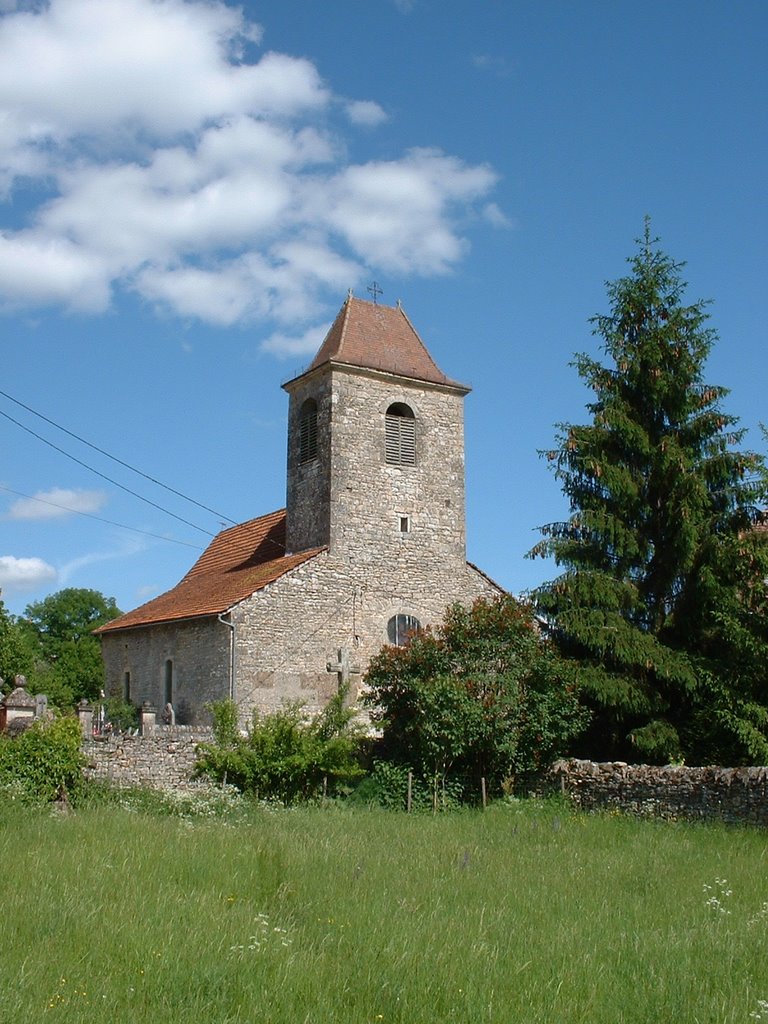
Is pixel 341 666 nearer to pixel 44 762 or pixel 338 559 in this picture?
pixel 338 559

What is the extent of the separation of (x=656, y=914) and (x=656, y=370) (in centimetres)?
1483

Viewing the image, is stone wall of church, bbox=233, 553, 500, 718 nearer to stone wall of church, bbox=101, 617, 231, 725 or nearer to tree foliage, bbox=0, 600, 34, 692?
stone wall of church, bbox=101, 617, 231, 725

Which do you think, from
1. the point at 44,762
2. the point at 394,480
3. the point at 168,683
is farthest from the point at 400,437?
the point at 44,762

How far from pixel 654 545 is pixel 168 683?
15180mm

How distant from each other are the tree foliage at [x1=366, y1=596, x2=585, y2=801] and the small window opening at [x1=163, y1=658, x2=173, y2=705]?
9580mm

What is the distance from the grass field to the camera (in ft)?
24.4

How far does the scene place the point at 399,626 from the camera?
30.0m

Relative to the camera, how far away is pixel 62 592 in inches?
2859

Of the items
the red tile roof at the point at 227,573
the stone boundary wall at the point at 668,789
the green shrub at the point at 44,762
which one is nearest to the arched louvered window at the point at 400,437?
the red tile roof at the point at 227,573

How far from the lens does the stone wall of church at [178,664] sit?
28.1 meters

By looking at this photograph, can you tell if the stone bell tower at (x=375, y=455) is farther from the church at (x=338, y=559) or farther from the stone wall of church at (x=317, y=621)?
the stone wall of church at (x=317, y=621)

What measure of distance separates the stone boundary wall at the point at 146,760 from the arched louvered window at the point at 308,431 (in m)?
11.7

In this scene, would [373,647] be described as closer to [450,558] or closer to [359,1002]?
[450,558]

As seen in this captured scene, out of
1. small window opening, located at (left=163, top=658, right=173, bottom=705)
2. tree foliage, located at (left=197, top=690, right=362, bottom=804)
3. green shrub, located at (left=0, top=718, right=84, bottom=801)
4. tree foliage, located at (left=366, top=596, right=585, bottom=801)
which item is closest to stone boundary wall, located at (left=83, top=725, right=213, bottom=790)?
tree foliage, located at (left=197, top=690, right=362, bottom=804)
